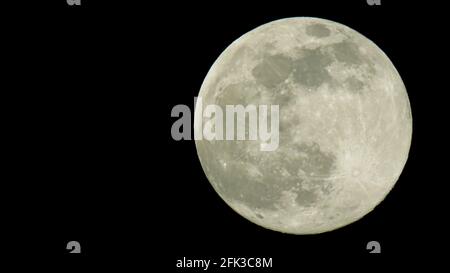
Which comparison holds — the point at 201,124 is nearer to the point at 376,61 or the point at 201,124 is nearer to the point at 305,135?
the point at 305,135

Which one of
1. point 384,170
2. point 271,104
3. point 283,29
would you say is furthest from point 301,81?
point 384,170

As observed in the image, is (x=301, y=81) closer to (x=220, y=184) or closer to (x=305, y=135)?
(x=305, y=135)

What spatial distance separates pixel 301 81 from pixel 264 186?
102cm

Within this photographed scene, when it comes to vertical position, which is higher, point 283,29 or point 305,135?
point 283,29

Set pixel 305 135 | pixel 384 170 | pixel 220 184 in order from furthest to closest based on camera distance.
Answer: pixel 220 184
pixel 384 170
pixel 305 135

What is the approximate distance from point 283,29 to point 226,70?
2.24 ft

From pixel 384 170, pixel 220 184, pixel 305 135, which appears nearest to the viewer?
pixel 305 135

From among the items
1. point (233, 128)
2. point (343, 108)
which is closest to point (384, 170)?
point (343, 108)

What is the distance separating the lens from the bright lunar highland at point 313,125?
4.64m

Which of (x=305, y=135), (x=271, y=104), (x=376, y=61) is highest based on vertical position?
(x=376, y=61)

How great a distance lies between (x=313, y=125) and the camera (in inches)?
181

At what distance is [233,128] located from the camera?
4902mm

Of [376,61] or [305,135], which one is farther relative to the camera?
[376,61]

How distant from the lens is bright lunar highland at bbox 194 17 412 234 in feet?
15.2
